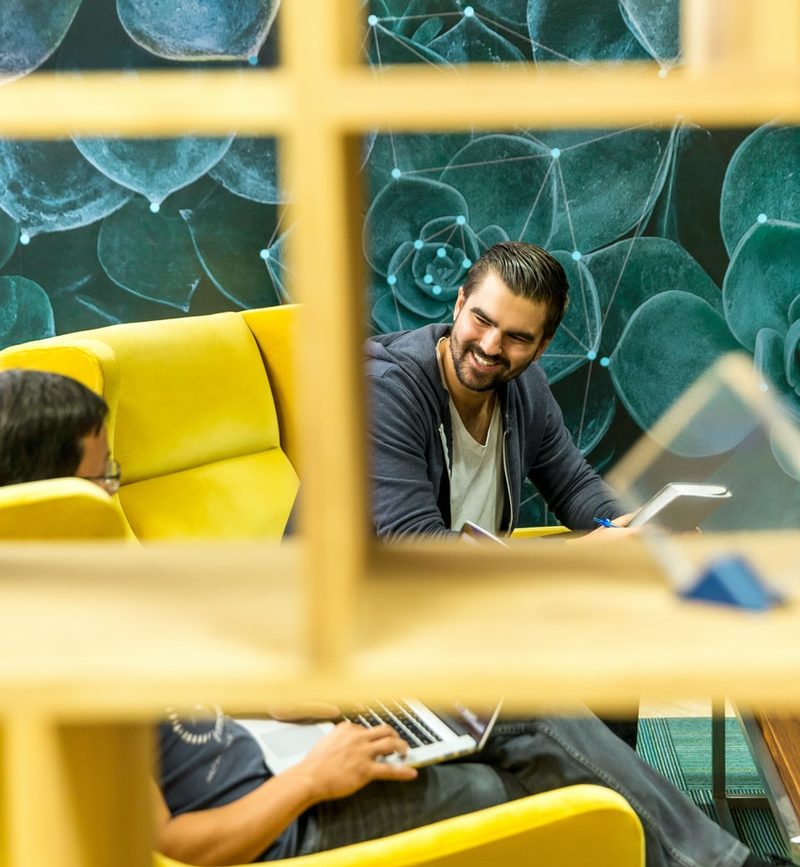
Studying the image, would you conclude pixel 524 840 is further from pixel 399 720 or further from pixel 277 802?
pixel 399 720

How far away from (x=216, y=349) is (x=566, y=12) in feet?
4.95

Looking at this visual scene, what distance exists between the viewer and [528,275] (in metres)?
2.21

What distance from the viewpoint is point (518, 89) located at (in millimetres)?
534

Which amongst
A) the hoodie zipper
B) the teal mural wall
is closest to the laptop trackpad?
the hoodie zipper

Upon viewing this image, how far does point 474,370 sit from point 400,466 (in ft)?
0.88

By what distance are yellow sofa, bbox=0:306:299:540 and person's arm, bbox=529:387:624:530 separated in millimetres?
696

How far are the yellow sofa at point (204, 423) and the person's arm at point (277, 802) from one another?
1.07 metres

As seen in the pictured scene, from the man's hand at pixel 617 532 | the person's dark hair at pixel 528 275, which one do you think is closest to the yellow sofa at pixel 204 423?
the person's dark hair at pixel 528 275

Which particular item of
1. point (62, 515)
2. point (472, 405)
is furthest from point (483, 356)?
point (62, 515)

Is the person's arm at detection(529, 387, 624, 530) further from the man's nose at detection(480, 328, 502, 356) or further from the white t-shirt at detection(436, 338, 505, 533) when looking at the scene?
the man's nose at detection(480, 328, 502, 356)

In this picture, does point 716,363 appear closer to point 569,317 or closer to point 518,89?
point 569,317

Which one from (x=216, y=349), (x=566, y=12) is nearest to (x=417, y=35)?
(x=566, y=12)

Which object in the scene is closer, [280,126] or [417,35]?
[280,126]

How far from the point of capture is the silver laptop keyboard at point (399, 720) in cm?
156
